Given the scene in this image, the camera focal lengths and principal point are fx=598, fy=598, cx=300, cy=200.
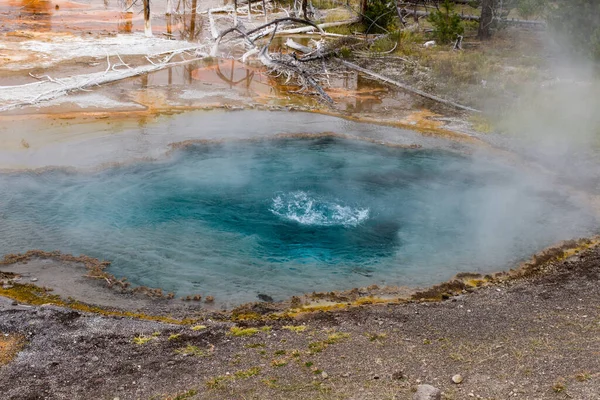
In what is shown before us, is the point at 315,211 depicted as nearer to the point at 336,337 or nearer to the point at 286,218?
the point at 286,218

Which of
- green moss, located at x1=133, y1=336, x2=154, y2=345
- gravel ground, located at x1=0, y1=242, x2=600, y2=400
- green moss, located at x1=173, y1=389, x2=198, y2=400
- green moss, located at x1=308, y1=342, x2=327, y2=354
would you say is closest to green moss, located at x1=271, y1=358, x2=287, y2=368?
gravel ground, located at x1=0, y1=242, x2=600, y2=400

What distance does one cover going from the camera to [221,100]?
1939 cm

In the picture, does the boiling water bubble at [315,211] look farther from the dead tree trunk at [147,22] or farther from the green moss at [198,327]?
the dead tree trunk at [147,22]

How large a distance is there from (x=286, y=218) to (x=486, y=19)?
18.2 metres

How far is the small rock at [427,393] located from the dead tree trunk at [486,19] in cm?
2231

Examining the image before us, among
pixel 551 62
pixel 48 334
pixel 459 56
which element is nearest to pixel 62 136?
pixel 48 334

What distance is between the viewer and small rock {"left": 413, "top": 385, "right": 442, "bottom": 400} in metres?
6.88

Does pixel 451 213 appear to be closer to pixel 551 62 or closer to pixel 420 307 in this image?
pixel 420 307

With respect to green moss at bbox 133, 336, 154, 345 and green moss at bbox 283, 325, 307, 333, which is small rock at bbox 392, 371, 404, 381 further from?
green moss at bbox 133, 336, 154, 345

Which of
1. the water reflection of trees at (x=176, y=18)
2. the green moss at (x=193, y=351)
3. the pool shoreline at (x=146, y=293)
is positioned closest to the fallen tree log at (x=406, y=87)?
the water reflection of trees at (x=176, y=18)

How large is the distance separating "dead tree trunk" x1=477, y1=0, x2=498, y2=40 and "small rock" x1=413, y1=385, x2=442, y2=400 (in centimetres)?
2231

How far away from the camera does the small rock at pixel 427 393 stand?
6.88m

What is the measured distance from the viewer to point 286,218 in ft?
40.9

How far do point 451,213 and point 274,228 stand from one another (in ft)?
13.0
